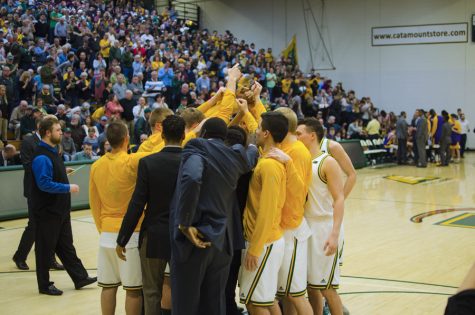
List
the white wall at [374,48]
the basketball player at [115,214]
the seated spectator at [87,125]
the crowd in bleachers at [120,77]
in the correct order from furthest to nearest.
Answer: the white wall at [374,48] < the crowd in bleachers at [120,77] < the seated spectator at [87,125] < the basketball player at [115,214]

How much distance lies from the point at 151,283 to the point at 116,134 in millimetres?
1198

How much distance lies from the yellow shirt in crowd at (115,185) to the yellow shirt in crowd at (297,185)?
1123 millimetres

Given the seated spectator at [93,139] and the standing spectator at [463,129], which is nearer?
Result: the seated spectator at [93,139]

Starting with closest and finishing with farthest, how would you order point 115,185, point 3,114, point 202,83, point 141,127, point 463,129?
point 115,185, point 3,114, point 141,127, point 202,83, point 463,129

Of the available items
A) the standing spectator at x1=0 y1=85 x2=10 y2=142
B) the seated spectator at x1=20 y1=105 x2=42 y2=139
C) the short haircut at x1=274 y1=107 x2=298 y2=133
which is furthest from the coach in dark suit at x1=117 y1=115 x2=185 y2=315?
the standing spectator at x1=0 y1=85 x2=10 y2=142

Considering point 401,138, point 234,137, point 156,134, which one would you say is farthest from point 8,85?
point 401,138

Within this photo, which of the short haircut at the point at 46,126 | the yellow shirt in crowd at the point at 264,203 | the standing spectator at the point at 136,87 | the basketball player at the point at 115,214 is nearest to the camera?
the yellow shirt in crowd at the point at 264,203

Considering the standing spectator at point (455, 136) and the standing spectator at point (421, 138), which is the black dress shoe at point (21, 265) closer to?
the standing spectator at point (421, 138)

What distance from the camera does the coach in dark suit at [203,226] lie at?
3.86 metres

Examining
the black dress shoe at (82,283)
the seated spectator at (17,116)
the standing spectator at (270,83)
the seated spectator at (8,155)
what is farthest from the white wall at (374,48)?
the black dress shoe at (82,283)

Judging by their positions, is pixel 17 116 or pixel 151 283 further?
Result: pixel 17 116

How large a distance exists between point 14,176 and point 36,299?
18.8 ft

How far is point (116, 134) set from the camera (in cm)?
501

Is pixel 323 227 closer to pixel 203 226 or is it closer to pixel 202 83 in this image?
pixel 203 226
